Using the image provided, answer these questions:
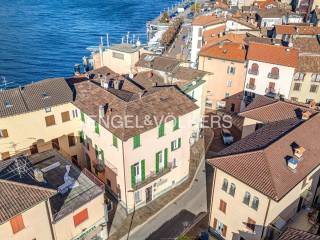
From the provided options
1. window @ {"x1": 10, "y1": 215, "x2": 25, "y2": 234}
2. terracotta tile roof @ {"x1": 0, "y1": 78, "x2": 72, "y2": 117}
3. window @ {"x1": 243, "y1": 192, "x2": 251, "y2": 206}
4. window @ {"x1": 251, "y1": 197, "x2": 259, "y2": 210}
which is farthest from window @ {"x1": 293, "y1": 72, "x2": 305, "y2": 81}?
window @ {"x1": 10, "y1": 215, "x2": 25, "y2": 234}

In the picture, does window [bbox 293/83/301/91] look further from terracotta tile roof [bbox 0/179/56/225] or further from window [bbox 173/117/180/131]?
terracotta tile roof [bbox 0/179/56/225]

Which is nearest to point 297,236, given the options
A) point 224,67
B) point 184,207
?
point 184,207

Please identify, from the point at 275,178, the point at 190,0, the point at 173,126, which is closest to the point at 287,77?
the point at 173,126

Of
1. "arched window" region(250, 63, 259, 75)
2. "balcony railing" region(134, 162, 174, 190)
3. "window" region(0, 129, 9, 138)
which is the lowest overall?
"balcony railing" region(134, 162, 174, 190)

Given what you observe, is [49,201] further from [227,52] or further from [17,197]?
[227,52]

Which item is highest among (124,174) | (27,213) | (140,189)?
(27,213)

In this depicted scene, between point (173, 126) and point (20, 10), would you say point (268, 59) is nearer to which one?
point (173, 126)
